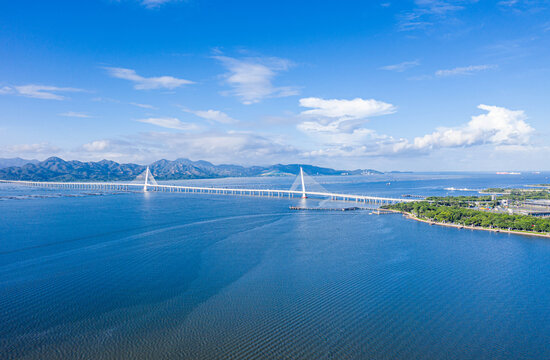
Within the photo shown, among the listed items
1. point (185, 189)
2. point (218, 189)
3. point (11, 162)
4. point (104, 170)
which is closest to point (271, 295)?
point (218, 189)

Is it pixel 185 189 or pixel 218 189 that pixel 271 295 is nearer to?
pixel 218 189

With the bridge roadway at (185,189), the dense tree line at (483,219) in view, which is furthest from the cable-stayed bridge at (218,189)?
the dense tree line at (483,219)

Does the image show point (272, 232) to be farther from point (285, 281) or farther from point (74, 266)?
point (74, 266)

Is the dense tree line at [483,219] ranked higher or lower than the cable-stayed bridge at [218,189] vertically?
lower

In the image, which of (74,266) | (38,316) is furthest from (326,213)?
(38,316)

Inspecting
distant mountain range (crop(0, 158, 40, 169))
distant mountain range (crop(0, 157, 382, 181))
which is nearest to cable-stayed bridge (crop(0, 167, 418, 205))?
distant mountain range (crop(0, 157, 382, 181))

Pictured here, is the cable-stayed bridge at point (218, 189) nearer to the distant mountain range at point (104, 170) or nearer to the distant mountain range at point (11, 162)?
the distant mountain range at point (104, 170)
